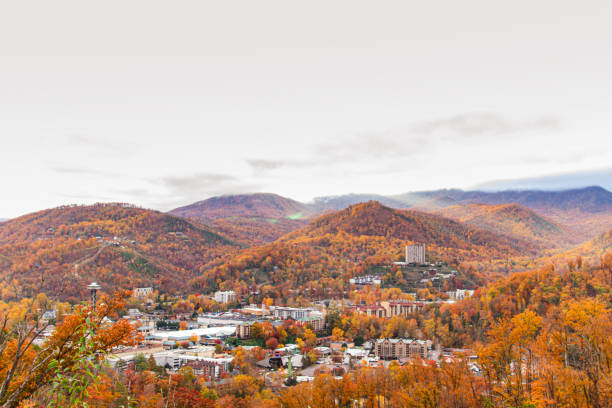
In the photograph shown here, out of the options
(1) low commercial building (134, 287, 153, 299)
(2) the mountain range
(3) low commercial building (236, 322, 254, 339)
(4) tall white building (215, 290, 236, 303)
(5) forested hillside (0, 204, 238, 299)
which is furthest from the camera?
(2) the mountain range

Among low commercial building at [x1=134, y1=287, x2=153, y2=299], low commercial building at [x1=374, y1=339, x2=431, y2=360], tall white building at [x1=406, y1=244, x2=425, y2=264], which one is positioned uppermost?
tall white building at [x1=406, y1=244, x2=425, y2=264]

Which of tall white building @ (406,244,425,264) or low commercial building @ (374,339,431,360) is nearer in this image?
low commercial building @ (374,339,431,360)

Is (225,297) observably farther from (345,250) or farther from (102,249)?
(345,250)

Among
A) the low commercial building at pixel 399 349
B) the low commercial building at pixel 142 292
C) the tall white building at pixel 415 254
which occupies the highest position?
the tall white building at pixel 415 254

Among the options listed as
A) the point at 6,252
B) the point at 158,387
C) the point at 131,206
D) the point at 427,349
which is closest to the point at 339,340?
the point at 427,349

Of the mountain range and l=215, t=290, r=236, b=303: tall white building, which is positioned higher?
the mountain range

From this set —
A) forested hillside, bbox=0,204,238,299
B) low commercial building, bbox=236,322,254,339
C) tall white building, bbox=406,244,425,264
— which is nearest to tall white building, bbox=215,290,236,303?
forested hillside, bbox=0,204,238,299

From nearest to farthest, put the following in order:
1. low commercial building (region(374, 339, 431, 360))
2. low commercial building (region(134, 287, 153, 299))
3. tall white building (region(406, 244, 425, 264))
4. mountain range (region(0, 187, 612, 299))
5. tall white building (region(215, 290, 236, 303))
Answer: low commercial building (region(374, 339, 431, 360)), tall white building (region(215, 290, 236, 303)), low commercial building (region(134, 287, 153, 299)), mountain range (region(0, 187, 612, 299)), tall white building (region(406, 244, 425, 264))

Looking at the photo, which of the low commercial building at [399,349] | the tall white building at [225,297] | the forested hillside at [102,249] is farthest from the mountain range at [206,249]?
the low commercial building at [399,349]

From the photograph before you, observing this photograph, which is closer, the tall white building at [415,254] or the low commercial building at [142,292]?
the low commercial building at [142,292]

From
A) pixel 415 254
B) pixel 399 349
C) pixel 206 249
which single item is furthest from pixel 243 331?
pixel 206 249

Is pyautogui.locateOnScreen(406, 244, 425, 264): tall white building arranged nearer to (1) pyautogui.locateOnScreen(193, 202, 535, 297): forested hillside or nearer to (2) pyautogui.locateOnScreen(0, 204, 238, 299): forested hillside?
(1) pyautogui.locateOnScreen(193, 202, 535, 297): forested hillside

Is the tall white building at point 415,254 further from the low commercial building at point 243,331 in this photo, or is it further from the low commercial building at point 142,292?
the low commercial building at point 243,331
